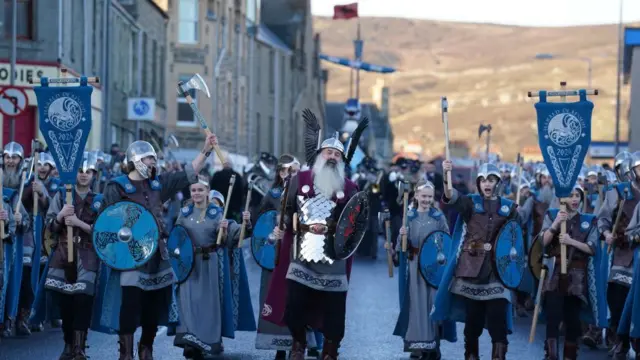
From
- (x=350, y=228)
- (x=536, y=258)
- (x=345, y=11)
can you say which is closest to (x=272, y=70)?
(x=345, y=11)

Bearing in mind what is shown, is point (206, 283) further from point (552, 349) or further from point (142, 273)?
point (552, 349)

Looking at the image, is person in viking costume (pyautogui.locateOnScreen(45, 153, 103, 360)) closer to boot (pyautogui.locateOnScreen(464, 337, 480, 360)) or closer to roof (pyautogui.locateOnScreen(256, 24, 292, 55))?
boot (pyautogui.locateOnScreen(464, 337, 480, 360))

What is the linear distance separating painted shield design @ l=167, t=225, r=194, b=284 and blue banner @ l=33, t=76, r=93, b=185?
132 centimetres

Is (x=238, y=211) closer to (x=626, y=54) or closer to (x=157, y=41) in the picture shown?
(x=157, y=41)

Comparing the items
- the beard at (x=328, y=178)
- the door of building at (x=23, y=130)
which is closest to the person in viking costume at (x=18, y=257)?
the beard at (x=328, y=178)

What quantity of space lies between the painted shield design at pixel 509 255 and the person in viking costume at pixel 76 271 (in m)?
3.14

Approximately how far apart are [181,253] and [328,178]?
2685 mm

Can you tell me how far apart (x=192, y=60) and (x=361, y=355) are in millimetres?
45114

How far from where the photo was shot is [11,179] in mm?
15781

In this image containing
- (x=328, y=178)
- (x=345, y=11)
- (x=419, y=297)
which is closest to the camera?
(x=328, y=178)

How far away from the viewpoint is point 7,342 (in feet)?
49.8

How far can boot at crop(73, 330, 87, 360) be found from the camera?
13.0 metres

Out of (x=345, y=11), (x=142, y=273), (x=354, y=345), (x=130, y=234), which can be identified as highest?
(x=345, y=11)

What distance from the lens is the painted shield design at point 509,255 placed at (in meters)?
12.9
